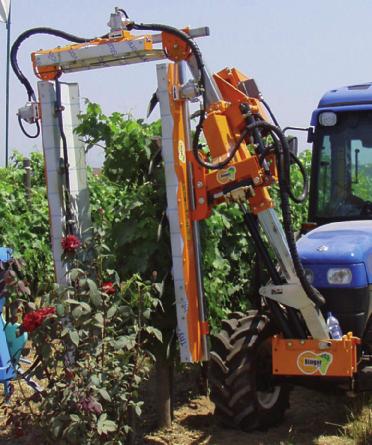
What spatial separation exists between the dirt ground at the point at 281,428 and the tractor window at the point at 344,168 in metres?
1.32

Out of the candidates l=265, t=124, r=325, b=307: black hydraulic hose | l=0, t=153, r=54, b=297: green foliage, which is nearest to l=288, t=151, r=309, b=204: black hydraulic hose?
l=265, t=124, r=325, b=307: black hydraulic hose

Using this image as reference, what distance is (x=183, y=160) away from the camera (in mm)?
4898

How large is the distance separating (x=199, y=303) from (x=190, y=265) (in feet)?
0.74

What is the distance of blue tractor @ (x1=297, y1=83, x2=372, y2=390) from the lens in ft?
17.7

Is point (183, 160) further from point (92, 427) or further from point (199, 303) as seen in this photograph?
point (92, 427)

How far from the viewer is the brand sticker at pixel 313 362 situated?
5012 millimetres

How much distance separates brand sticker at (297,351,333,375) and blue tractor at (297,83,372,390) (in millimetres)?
371

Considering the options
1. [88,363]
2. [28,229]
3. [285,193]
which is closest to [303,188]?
[285,193]

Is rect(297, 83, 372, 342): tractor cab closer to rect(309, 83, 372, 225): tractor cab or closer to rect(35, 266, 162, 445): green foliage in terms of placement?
rect(309, 83, 372, 225): tractor cab

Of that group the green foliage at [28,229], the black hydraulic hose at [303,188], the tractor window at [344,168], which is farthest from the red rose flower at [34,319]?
the green foliage at [28,229]

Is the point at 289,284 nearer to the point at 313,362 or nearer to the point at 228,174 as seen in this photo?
the point at 313,362

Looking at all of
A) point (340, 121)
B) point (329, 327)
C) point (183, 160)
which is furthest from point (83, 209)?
point (340, 121)

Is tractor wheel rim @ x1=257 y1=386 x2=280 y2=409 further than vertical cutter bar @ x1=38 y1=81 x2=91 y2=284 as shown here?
Yes

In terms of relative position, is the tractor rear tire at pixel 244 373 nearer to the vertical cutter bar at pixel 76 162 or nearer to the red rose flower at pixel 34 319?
the vertical cutter bar at pixel 76 162
